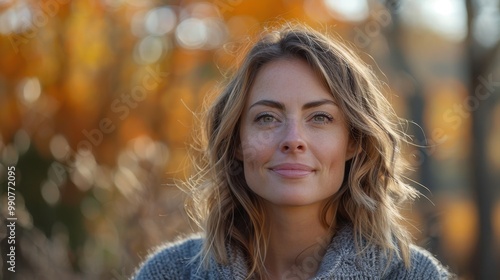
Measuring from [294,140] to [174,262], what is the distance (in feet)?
2.59

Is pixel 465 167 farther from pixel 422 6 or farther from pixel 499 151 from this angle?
pixel 422 6

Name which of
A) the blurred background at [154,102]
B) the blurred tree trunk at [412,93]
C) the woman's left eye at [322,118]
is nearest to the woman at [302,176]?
the woman's left eye at [322,118]

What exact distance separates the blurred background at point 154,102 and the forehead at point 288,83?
10.5ft

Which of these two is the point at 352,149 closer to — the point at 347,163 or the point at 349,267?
the point at 347,163

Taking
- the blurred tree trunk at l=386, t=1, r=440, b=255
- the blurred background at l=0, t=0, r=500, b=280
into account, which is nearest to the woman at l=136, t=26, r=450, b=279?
the blurred background at l=0, t=0, r=500, b=280

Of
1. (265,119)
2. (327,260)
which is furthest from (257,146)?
(327,260)

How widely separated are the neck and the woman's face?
0.12 meters

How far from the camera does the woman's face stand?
10.1 ft

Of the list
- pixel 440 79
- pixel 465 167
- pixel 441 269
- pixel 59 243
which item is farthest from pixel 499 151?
pixel 441 269

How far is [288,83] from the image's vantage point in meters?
3.16

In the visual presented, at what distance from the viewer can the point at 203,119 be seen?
355 centimetres

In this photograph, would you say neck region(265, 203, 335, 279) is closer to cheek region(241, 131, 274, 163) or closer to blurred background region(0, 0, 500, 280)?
cheek region(241, 131, 274, 163)

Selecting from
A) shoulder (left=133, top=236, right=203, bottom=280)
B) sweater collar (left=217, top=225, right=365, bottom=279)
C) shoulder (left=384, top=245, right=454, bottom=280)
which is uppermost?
shoulder (left=133, top=236, right=203, bottom=280)

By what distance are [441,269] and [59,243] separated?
461 cm
